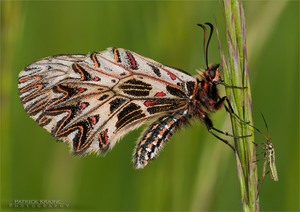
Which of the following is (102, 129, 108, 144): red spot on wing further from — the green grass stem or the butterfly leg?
the green grass stem

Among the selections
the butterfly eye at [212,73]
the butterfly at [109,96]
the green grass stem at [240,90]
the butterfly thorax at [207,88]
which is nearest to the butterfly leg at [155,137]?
the butterfly at [109,96]

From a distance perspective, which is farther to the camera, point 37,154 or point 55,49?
point 55,49

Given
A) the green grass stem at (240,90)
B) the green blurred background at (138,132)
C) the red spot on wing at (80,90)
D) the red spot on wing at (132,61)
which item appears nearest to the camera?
the green grass stem at (240,90)

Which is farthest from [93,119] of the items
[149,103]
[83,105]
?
[149,103]

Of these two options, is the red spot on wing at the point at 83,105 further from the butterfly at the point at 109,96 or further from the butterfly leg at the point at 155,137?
the butterfly leg at the point at 155,137

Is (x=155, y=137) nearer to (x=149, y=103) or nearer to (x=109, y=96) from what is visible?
(x=149, y=103)

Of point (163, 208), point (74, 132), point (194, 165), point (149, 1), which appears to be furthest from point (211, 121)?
point (149, 1)

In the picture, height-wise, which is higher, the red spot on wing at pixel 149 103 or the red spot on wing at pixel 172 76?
the red spot on wing at pixel 172 76

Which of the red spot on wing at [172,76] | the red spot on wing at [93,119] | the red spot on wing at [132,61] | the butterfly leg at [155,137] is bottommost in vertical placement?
the butterfly leg at [155,137]
